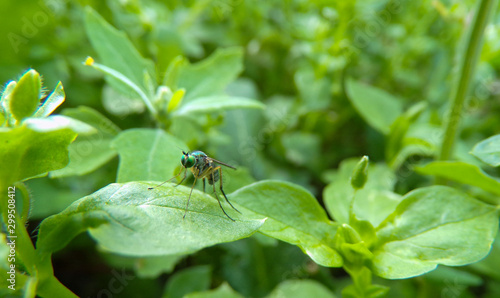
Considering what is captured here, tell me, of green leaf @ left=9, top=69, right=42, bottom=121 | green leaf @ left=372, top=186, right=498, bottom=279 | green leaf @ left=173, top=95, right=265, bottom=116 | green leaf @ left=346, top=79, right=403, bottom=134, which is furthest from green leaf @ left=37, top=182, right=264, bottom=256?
green leaf @ left=346, top=79, right=403, bottom=134

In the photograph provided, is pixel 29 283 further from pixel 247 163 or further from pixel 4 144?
pixel 247 163

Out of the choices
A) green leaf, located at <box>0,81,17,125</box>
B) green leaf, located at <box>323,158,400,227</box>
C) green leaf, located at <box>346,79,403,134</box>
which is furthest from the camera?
green leaf, located at <box>346,79,403,134</box>

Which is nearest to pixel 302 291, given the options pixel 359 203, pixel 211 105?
pixel 359 203

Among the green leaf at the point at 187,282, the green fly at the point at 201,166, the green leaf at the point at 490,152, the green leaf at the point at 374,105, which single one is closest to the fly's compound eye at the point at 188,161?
the green fly at the point at 201,166

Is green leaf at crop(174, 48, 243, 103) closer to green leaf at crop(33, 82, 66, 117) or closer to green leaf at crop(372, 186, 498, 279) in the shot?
green leaf at crop(33, 82, 66, 117)

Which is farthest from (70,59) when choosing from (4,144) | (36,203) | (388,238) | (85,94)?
(388,238)

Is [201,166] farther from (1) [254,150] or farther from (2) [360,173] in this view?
(1) [254,150]
